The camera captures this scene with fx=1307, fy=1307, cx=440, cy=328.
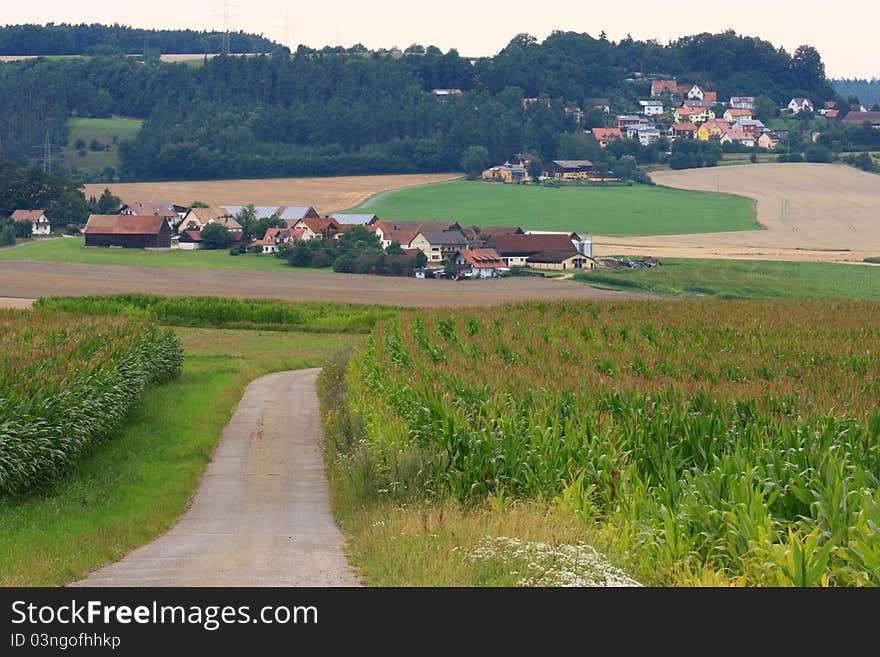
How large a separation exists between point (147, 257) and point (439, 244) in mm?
26587

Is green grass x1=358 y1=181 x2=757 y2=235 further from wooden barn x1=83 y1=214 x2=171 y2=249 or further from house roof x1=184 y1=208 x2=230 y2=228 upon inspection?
wooden barn x1=83 y1=214 x2=171 y2=249

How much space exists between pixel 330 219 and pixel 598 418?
112 m

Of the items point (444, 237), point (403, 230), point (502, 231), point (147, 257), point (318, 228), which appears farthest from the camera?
point (318, 228)

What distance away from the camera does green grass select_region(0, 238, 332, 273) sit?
11431 centimetres

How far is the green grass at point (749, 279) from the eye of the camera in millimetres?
95625

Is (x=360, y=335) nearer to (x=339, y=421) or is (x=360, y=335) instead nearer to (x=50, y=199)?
(x=339, y=421)

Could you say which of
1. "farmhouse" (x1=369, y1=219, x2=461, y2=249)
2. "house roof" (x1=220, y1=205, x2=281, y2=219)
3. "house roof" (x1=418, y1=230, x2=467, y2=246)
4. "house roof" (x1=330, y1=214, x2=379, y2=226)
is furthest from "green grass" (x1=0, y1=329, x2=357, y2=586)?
"house roof" (x1=220, y1=205, x2=281, y2=219)

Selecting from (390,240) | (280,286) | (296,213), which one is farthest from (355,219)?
(280,286)

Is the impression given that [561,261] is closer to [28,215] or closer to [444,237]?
[444,237]

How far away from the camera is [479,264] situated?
113 m

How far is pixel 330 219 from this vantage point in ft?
435
